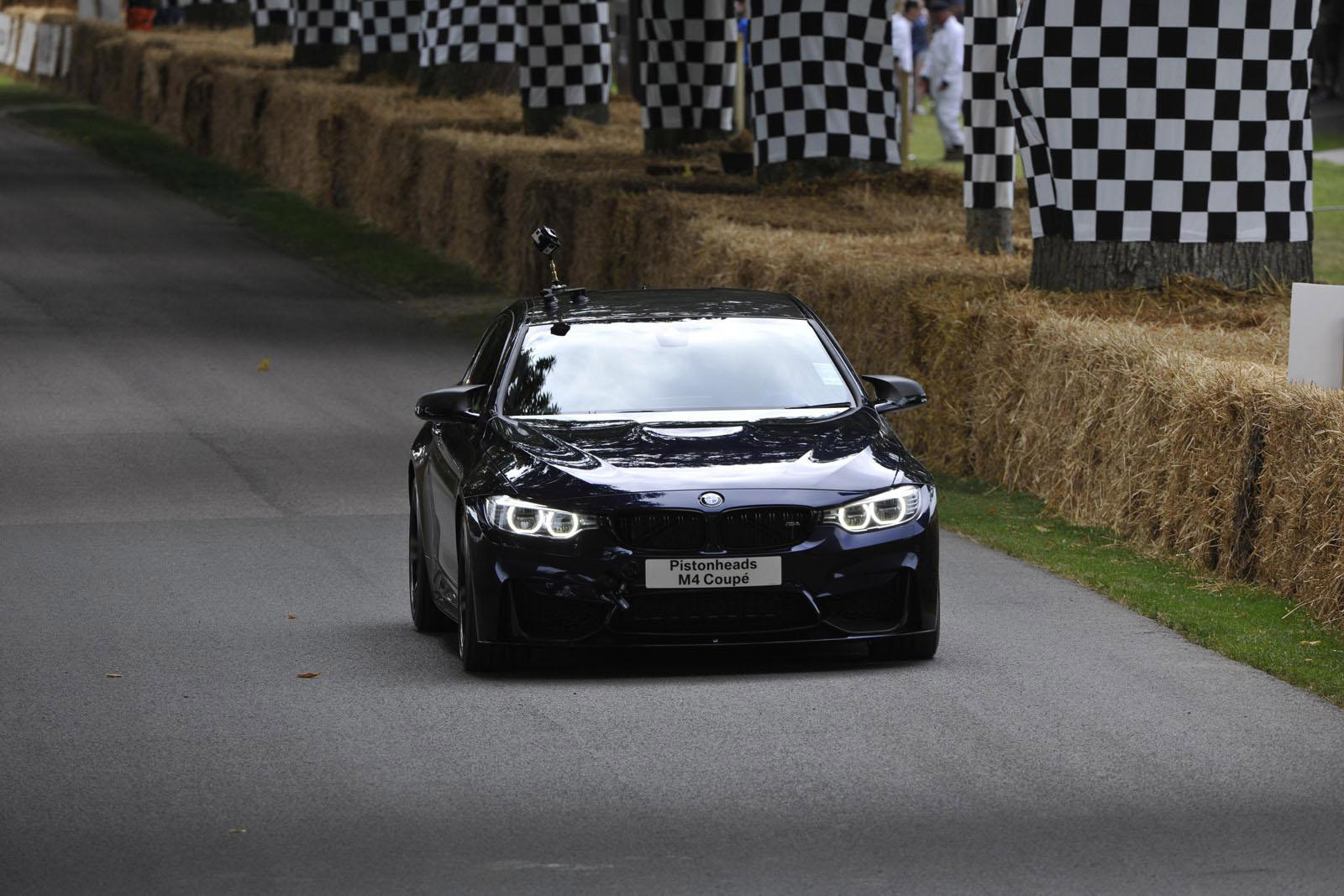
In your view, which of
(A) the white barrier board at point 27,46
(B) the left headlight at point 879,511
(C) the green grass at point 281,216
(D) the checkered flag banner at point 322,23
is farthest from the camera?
(A) the white barrier board at point 27,46

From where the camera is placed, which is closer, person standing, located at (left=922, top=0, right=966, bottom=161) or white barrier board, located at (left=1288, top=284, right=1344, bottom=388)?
white barrier board, located at (left=1288, top=284, right=1344, bottom=388)

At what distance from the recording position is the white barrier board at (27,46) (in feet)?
184

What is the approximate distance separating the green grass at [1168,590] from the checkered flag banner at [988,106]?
4.66 meters

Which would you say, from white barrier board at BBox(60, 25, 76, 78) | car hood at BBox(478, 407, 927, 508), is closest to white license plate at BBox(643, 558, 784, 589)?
car hood at BBox(478, 407, 927, 508)

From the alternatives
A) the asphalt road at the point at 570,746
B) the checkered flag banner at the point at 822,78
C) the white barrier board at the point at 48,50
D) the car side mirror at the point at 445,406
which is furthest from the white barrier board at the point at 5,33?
the car side mirror at the point at 445,406

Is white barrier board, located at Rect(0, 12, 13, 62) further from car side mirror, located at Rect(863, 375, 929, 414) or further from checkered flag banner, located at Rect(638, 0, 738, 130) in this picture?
car side mirror, located at Rect(863, 375, 929, 414)

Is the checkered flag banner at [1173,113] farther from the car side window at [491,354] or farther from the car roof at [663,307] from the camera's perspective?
the car side window at [491,354]

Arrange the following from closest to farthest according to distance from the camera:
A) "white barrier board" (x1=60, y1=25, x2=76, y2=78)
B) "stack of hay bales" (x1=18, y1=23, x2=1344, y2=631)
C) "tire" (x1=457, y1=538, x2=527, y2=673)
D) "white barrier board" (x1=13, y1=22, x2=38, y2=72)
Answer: "tire" (x1=457, y1=538, x2=527, y2=673), "stack of hay bales" (x1=18, y1=23, x2=1344, y2=631), "white barrier board" (x1=60, y1=25, x2=76, y2=78), "white barrier board" (x1=13, y1=22, x2=38, y2=72)

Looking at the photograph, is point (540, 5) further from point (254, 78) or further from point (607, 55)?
point (254, 78)

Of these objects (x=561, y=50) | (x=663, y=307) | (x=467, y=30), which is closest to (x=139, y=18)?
(x=467, y=30)

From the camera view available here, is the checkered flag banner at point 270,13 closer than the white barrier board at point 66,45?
Yes

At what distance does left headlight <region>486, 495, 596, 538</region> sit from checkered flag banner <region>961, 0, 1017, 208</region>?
10.5 m

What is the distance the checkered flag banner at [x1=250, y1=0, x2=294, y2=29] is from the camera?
49125 millimetres

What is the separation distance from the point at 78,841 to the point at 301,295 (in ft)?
64.2
